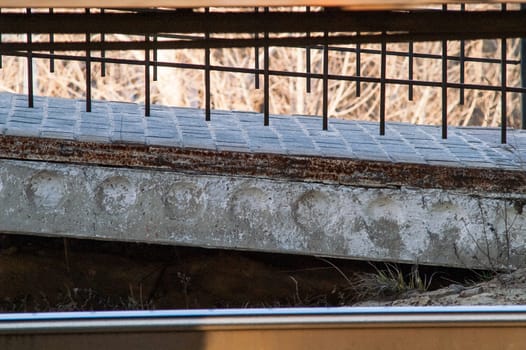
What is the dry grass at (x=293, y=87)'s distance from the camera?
1238 cm

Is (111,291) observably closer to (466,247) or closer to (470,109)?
(466,247)

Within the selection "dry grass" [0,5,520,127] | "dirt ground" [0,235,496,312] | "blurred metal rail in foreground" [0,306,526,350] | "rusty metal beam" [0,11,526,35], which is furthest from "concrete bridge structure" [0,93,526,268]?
"dry grass" [0,5,520,127]

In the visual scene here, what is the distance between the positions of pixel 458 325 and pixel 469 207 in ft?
6.21

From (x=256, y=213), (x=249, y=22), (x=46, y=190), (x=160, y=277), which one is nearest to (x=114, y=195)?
(x=46, y=190)

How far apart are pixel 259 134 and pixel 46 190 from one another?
115 cm

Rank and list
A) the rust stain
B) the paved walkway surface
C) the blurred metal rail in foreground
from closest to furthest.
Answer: the blurred metal rail in foreground, the rust stain, the paved walkway surface

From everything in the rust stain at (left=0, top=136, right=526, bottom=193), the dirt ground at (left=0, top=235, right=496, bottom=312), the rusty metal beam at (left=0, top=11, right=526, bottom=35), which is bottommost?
the dirt ground at (left=0, top=235, right=496, bottom=312)

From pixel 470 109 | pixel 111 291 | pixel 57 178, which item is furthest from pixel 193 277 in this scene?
pixel 470 109

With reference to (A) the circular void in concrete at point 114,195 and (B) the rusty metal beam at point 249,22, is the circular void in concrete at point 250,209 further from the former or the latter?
(B) the rusty metal beam at point 249,22

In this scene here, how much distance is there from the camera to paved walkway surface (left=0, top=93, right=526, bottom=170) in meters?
4.29

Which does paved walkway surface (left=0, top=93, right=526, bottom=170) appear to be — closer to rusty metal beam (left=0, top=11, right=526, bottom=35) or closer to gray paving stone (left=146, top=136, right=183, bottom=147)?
gray paving stone (left=146, top=136, right=183, bottom=147)

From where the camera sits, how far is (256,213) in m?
4.21

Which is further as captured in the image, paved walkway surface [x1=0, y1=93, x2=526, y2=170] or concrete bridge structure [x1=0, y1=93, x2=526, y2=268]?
paved walkway surface [x1=0, y1=93, x2=526, y2=170]

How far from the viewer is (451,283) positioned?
4.57 metres
